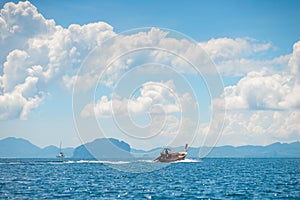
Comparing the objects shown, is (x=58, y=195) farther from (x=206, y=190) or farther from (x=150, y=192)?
(x=206, y=190)

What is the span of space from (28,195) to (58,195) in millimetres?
5185

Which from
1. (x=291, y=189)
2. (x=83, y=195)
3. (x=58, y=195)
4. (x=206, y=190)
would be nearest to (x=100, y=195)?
(x=83, y=195)

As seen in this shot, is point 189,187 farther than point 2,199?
Yes

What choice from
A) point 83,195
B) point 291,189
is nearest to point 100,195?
point 83,195

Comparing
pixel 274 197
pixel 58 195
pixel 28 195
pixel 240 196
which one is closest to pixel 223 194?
pixel 240 196

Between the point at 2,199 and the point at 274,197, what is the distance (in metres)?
45.8

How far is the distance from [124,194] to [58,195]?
11856mm

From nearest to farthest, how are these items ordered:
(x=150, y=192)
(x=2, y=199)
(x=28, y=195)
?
(x=2, y=199) < (x=28, y=195) < (x=150, y=192)

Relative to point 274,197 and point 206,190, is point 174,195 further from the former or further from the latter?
point 274,197

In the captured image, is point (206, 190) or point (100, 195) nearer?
point (100, 195)

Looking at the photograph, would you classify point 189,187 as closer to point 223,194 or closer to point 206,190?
point 206,190

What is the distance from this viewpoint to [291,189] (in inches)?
3194

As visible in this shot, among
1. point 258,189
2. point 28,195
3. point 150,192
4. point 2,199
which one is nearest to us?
point 2,199

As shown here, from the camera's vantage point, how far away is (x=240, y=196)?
71312 millimetres
